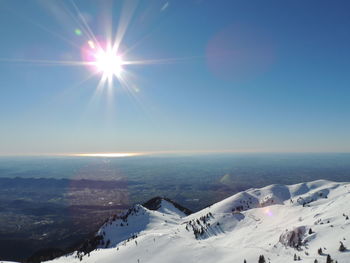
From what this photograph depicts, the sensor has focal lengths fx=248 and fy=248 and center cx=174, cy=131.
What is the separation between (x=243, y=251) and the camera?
3434 centimetres

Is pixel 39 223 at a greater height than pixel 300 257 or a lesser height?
lesser

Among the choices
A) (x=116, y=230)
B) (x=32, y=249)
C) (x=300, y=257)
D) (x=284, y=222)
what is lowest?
(x=32, y=249)

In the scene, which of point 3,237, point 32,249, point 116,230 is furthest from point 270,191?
point 3,237

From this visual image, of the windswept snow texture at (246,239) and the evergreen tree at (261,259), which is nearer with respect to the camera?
the evergreen tree at (261,259)

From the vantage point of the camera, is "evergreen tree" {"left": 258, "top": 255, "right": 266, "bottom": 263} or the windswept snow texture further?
the windswept snow texture

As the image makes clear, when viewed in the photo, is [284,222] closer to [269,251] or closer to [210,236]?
[210,236]

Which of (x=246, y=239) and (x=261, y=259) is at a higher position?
(x=261, y=259)

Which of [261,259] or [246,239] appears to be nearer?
[261,259]

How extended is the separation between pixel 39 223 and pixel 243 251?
688 ft

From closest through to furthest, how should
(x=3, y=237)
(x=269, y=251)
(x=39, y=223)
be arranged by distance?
1. (x=269, y=251)
2. (x=3, y=237)
3. (x=39, y=223)

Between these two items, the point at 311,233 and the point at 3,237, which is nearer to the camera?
the point at 311,233

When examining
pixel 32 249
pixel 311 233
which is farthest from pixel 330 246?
pixel 32 249

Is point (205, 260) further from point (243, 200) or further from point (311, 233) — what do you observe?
point (243, 200)

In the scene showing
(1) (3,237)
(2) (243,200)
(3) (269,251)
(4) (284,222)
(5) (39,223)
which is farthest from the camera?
(5) (39,223)
